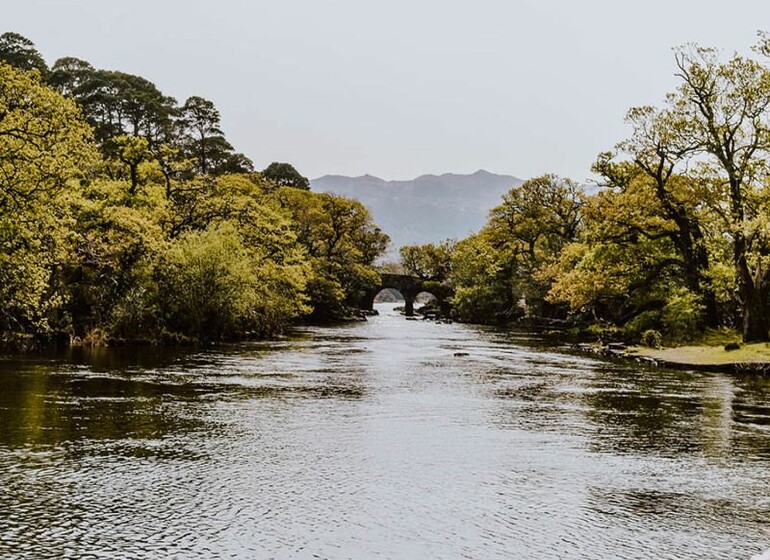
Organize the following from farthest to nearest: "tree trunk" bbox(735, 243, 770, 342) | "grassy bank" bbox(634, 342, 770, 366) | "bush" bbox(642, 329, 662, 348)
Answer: "bush" bbox(642, 329, 662, 348) → "tree trunk" bbox(735, 243, 770, 342) → "grassy bank" bbox(634, 342, 770, 366)

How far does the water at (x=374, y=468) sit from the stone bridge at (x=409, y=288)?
10162cm

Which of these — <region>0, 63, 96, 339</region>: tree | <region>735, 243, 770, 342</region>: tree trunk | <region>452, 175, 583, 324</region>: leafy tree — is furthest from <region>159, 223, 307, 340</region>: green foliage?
<region>452, 175, 583, 324</region>: leafy tree

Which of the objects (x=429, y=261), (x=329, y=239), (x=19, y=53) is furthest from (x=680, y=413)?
(x=429, y=261)

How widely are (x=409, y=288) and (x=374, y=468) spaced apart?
121m

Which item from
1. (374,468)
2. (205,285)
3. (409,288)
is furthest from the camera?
(409,288)

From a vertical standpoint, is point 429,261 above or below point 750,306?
above

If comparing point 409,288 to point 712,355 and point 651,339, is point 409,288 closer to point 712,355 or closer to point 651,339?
point 651,339

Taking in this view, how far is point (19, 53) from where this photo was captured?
92.0 meters

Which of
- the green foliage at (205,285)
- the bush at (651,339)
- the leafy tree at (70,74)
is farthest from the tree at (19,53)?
the bush at (651,339)

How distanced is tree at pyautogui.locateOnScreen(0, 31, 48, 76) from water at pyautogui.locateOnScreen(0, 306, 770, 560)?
7695 centimetres

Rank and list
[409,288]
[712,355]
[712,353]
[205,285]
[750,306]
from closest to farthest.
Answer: [712,355]
[712,353]
[750,306]
[205,285]
[409,288]

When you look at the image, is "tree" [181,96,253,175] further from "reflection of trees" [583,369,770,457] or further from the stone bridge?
"reflection of trees" [583,369,770,457]

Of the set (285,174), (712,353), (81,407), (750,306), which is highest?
(285,174)

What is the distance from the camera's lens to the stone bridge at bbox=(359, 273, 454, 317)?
13088 cm
